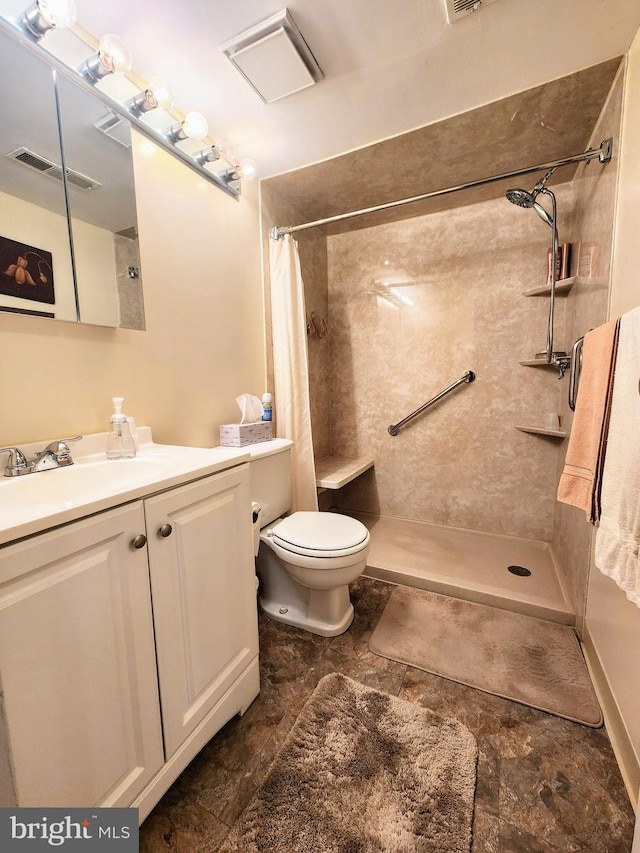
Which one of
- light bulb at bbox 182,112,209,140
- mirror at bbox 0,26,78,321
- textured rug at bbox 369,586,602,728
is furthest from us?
light bulb at bbox 182,112,209,140

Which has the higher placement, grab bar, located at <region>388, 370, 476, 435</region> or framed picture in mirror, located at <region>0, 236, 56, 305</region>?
framed picture in mirror, located at <region>0, 236, 56, 305</region>

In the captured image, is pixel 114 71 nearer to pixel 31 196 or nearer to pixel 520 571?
pixel 31 196

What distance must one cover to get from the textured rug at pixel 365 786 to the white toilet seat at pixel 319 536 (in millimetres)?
502

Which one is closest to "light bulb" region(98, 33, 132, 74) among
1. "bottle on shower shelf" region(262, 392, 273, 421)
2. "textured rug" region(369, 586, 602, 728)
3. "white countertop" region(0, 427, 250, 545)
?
"white countertop" region(0, 427, 250, 545)

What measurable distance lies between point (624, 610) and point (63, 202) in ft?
7.11

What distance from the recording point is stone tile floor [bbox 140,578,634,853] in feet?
2.76

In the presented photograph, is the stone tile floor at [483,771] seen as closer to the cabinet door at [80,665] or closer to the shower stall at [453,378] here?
the cabinet door at [80,665]

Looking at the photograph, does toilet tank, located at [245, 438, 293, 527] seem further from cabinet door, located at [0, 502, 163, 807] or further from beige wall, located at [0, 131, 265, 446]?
cabinet door, located at [0, 502, 163, 807]

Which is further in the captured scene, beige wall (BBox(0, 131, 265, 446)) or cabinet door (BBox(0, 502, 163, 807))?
beige wall (BBox(0, 131, 265, 446))

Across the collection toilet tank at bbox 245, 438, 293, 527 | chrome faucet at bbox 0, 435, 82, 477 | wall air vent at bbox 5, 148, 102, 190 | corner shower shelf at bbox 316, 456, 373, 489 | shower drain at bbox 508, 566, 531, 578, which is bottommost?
shower drain at bbox 508, 566, 531, 578

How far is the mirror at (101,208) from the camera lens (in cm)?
110

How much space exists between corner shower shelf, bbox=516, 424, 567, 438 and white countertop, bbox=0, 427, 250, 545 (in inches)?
71.0

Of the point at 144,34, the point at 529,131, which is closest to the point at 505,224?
the point at 529,131

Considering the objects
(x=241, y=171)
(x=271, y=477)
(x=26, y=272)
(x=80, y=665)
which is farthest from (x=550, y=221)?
(x=80, y=665)
